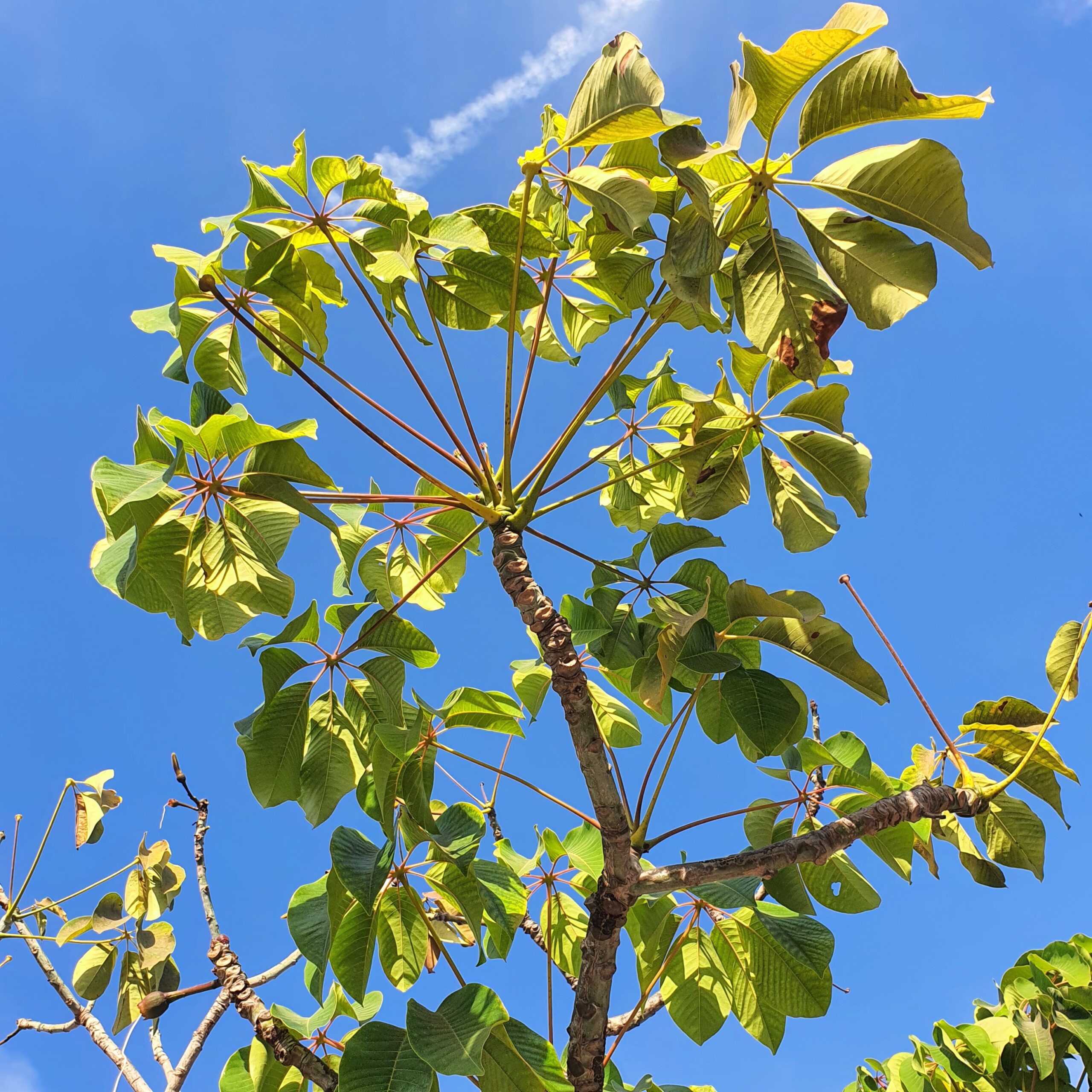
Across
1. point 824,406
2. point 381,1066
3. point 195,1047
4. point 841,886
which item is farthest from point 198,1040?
point 824,406

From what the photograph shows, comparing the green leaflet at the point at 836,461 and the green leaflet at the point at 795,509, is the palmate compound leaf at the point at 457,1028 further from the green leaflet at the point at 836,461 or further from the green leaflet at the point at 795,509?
the green leaflet at the point at 836,461

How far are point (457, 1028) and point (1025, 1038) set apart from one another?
207cm

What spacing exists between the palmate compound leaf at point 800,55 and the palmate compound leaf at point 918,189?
163 millimetres

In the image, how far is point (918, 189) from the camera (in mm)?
1414

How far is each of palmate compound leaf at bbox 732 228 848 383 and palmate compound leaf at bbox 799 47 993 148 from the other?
0.21m

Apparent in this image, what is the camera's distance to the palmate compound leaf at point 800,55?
1346 mm

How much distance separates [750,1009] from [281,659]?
134cm

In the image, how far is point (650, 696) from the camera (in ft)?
5.69

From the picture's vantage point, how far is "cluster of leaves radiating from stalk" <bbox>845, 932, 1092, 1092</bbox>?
2.57 metres

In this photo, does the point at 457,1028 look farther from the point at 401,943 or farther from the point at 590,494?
the point at 590,494

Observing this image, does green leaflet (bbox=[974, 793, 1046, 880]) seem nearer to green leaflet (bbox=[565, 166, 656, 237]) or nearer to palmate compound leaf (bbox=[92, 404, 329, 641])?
green leaflet (bbox=[565, 166, 656, 237])

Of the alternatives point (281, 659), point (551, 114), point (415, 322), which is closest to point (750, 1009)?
point (281, 659)

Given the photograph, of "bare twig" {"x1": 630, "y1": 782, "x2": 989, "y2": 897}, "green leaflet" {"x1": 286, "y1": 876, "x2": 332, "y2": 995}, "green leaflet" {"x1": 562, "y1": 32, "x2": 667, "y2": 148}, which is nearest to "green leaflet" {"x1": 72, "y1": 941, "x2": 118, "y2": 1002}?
"green leaflet" {"x1": 286, "y1": 876, "x2": 332, "y2": 995}

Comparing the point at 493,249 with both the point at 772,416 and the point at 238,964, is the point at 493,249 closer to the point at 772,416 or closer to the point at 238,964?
the point at 772,416
